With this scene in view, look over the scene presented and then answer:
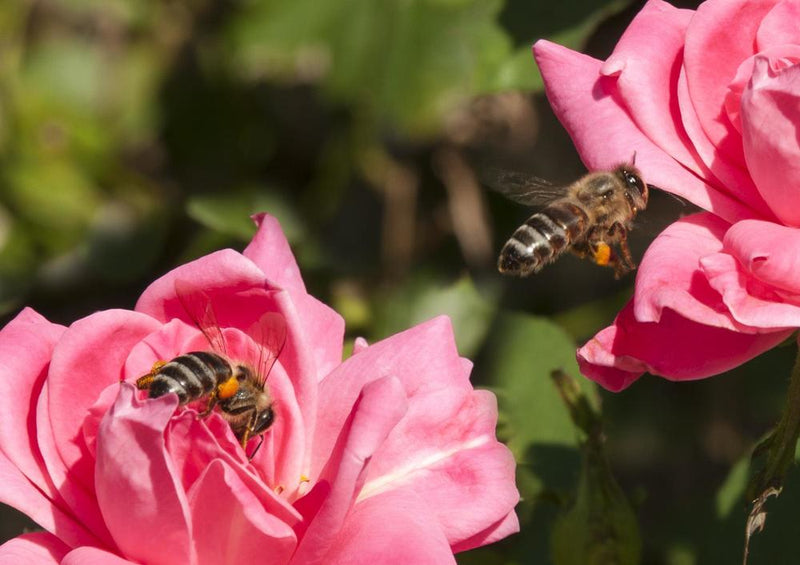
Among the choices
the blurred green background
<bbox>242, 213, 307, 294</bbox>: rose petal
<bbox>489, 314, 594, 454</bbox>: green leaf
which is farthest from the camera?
the blurred green background

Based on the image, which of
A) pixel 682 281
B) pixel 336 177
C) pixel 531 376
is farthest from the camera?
pixel 336 177

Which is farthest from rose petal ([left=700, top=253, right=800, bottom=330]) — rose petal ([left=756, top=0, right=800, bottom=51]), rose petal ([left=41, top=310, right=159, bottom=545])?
rose petal ([left=41, top=310, right=159, bottom=545])

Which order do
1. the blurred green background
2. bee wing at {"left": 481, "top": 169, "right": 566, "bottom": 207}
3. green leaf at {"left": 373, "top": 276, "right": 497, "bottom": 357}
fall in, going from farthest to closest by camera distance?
the blurred green background, green leaf at {"left": 373, "top": 276, "right": 497, "bottom": 357}, bee wing at {"left": 481, "top": 169, "right": 566, "bottom": 207}

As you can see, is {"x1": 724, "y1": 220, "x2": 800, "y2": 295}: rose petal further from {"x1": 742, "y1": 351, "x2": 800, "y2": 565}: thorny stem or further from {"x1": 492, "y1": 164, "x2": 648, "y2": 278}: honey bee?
{"x1": 492, "y1": 164, "x2": 648, "y2": 278}: honey bee

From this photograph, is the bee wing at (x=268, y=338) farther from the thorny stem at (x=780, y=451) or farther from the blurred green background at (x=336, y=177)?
the blurred green background at (x=336, y=177)

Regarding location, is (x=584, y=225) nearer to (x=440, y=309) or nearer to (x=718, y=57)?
(x=718, y=57)

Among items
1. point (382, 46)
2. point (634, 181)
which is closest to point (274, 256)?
point (634, 181)
